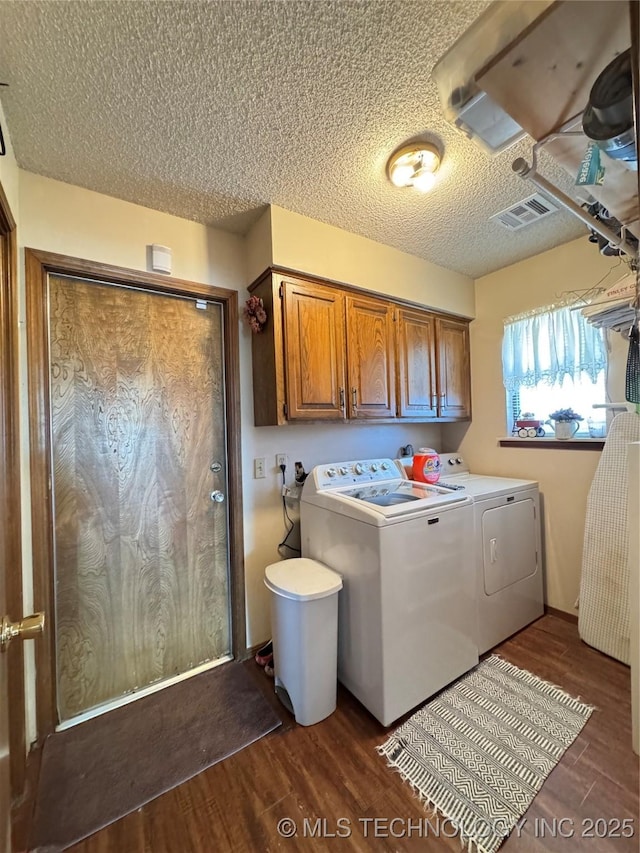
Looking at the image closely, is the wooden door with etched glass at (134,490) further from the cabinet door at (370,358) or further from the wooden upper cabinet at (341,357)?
the cabinet door at (370,358)

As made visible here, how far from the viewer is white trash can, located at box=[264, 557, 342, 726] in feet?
5.02

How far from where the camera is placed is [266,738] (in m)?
1.49

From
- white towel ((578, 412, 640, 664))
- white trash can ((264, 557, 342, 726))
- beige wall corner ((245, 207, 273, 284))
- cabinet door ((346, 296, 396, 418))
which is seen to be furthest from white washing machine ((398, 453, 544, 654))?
beige wall corner ((245, 207, 273, 284))

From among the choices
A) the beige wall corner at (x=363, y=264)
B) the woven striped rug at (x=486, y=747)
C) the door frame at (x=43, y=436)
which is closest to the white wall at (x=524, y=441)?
the beige wall corner at (x=363, y=264)

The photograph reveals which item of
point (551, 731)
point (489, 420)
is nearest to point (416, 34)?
point (489, 420)

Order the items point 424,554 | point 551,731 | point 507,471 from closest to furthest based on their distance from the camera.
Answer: point 551,731, point 424,554, point 507,471

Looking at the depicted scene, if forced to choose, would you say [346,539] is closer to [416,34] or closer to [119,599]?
[119,599]

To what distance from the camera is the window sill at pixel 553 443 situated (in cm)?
213

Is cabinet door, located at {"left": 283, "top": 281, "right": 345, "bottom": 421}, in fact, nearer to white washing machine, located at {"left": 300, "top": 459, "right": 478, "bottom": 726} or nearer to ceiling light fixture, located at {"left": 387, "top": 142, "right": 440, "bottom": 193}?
white washing machine, located at {"left": 300, "top": 459, "right": 478, "bottom": 726}

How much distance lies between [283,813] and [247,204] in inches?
105

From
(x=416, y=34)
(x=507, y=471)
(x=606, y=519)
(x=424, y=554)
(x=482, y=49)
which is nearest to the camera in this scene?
(x=482, y=49)

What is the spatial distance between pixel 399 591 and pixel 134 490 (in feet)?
4.74

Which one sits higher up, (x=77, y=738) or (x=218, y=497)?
(x=218, y=497)

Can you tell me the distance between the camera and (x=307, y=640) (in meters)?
1.53
